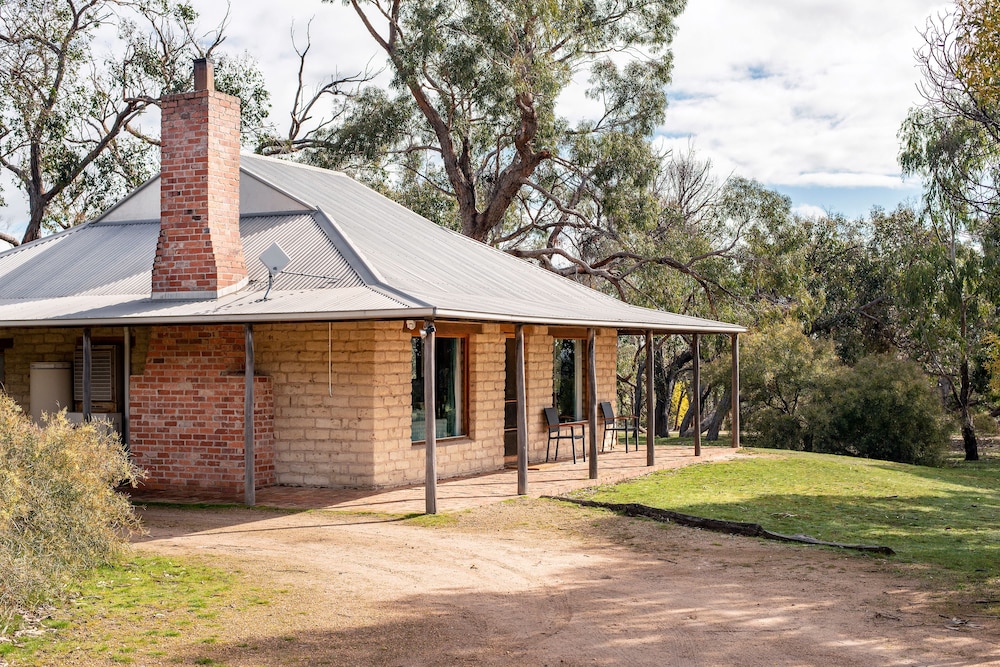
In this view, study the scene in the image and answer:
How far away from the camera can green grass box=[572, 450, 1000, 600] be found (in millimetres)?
9734

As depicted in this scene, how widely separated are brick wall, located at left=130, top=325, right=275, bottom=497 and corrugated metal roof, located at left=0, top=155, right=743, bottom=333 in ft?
2.36

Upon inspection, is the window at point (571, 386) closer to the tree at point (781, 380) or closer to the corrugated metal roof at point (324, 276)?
the corrugated metal roof at point (324, 276)

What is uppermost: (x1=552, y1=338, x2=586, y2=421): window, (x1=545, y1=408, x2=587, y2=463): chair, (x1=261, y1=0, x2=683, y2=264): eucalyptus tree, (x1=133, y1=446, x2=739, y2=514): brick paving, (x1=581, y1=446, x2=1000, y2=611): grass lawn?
(x1=261, y1=0, x2=683, y2=264): eucalyptus tree

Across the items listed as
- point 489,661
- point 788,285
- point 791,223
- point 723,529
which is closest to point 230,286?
point 723,529

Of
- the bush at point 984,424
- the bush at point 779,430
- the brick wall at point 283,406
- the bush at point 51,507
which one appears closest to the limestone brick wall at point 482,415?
the brick wall at point 283,406

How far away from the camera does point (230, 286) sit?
12.6 metres

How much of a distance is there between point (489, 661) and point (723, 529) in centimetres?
491

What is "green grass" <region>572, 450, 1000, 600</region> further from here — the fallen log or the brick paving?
the brick paving

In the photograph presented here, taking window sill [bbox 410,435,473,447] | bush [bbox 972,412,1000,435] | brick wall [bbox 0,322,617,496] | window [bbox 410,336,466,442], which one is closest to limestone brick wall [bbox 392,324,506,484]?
window sill [bbox 410,435,473,447]

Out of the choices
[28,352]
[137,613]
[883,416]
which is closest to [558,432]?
[28,352]

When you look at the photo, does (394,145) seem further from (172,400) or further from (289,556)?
(289,556)

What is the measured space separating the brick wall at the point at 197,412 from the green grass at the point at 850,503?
13.9 ft

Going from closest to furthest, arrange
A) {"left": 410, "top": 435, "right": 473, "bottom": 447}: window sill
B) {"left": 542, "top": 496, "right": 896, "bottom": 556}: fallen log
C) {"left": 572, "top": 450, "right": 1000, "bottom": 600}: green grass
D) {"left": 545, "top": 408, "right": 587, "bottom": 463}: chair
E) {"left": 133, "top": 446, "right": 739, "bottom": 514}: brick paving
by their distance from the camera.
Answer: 1. {"left": 542, "top": 496, "right": 896, "bottom": 556}: fallen log
2. {"left": 572, "top": 450, "right": 1000, "bottom": 600}: green grass
3. {"left": 133, "top": 446, "right": 739, "bottom": 514}: brick paving
4. {"left": 410, "top": 435, "right": 473, "bottom": 447}: window sill
5. {"left": 545, "top": 408, "right": 587, "bottom": 463}: chair

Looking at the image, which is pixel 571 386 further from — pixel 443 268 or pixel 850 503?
pixel 850 503
